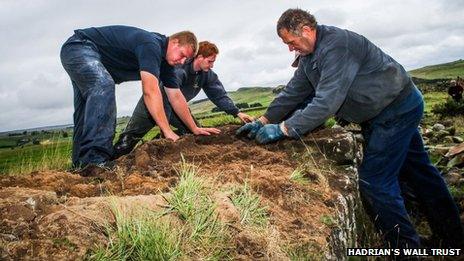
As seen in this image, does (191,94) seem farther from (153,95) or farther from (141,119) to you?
(153,95)

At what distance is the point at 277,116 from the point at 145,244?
3377 millimetres

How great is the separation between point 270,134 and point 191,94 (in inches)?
149

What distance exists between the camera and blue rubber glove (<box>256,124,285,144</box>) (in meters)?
4.05

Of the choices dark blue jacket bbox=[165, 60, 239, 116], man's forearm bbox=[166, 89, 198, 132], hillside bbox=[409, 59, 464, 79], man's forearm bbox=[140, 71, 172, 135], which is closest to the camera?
man's forearm bbox=[140, 71, 172, 135]

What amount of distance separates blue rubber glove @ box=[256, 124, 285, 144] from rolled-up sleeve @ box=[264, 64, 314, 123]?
94 cm

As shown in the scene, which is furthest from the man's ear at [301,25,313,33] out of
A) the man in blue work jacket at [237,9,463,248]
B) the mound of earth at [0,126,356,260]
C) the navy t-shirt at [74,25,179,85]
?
the navy t-shirt at [74,25,179,85]

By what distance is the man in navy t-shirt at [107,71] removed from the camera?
4.16 m

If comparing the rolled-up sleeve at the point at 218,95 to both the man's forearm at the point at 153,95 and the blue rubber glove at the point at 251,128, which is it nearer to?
the blue rubber glove at the point at 251,128

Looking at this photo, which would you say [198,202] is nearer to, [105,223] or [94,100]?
[105,223]

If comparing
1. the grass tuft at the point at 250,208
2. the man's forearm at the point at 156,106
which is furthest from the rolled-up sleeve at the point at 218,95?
the grass tuft at the point at 250,208

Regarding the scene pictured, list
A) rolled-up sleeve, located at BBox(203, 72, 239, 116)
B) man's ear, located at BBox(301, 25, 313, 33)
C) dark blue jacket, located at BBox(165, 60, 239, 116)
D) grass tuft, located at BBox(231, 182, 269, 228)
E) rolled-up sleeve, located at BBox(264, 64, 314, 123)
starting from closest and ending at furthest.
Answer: grass tuft, located at BBox(231, 182, 269, 228)
man's ear, located at BBox(301, 25, 313, 33)
rolled-up sleeve, located at BBox(264, 64, 314, 123)
dark blue jacket, located at BBox(165, 60, 239, 116)
rolled-up sleeve, located at BBox(203, 72, 239, 116)

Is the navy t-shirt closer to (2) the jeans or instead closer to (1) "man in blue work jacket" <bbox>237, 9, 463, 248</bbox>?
(1) "man in blue work jacket" <bbox>237, 9, 463, 248</bbox>

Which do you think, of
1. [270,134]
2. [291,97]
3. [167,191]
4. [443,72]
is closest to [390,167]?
[270,134]

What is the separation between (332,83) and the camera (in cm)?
373
